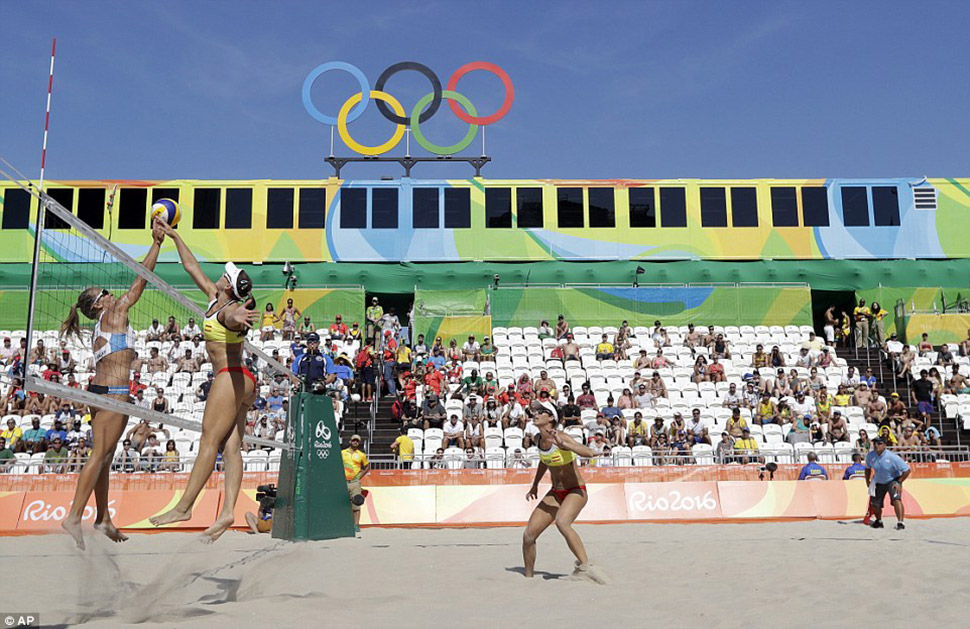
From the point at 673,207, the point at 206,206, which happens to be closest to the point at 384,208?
the point at 206,206

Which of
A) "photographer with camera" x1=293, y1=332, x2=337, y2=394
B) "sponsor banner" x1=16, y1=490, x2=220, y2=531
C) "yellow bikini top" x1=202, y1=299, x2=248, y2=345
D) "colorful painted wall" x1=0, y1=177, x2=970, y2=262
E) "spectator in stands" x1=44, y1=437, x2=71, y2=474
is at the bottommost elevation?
"sponsor banner" x1=16, y1=490, x2=220, y2=531

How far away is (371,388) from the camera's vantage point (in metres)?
18.5

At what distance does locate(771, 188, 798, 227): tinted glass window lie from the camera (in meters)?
25.2

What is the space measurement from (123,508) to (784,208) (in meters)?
18.7

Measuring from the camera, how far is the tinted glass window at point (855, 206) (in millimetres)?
25234

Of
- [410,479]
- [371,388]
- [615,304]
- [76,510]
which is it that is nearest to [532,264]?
[615,304]

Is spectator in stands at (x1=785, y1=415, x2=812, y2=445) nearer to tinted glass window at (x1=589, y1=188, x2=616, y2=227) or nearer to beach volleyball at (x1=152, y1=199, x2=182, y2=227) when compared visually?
tinted glass window at (x1=589, y1=188, x2=616, y2=227)

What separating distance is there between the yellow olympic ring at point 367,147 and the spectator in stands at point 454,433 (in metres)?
10.5

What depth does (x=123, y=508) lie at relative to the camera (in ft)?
44.7

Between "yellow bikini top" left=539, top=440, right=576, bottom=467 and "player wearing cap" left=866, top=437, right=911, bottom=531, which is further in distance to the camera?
"player wearing cap" left=866, top=437, right=911, bottom=531

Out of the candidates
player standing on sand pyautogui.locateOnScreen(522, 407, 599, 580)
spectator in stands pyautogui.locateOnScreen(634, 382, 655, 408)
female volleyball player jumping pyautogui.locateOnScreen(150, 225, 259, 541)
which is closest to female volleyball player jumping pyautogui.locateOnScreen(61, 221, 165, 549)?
female volleyball player jumping pyautogui.locateOnScreen(150, 225, 259, 541)

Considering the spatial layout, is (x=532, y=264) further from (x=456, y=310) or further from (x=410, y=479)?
(x=410, y=479)

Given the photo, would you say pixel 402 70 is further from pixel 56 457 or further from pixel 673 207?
pixel 56 457

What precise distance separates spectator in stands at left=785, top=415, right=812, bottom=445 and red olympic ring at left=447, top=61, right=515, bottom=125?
11.7m
